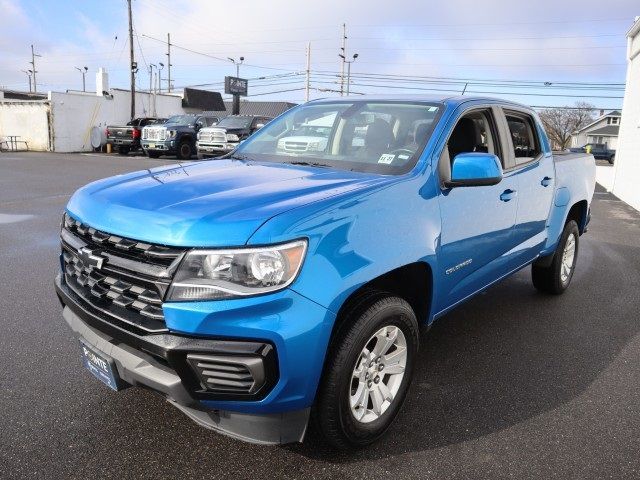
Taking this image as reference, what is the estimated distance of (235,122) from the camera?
68.9 feet

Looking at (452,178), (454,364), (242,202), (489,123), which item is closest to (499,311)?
(454,364)

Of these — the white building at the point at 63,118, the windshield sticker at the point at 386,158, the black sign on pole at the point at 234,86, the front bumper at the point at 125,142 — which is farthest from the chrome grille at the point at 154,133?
the black sign on pole at the point at 234,86

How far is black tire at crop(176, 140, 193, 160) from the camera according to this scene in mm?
21844

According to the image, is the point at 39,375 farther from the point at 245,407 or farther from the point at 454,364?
the point at 454,364

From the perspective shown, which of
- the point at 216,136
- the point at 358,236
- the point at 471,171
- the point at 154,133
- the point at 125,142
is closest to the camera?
the point at 358,236

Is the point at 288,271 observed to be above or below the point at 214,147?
below

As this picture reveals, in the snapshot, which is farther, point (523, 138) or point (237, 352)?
point (523, 138)

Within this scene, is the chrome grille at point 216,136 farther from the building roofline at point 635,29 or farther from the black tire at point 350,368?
the black tire at point 350,368

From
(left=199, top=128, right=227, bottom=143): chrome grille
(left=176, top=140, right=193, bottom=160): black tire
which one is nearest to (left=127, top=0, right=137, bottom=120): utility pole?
(left=176, top=140, right=193, bottom=160): black tire

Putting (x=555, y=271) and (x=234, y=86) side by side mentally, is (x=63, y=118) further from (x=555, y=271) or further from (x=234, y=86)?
(x=555, y=271)

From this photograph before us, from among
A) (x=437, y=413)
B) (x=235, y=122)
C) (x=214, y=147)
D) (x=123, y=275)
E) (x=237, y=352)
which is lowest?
(x=437, y=413)

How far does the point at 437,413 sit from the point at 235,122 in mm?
19350

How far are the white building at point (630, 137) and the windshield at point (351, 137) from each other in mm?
11515

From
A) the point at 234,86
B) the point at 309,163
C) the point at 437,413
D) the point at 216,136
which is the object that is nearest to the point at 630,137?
the point at 216,136
